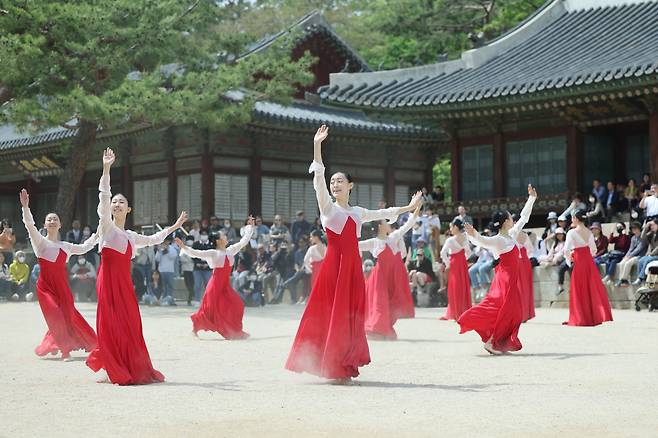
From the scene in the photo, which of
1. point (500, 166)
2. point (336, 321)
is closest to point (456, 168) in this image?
point (500, 166)

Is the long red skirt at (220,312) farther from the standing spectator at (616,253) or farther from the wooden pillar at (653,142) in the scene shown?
the wooden pillar at (653,142)

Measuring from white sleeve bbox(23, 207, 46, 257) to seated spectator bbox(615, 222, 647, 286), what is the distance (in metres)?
11.4

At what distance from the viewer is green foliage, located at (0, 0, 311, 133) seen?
71.5ft

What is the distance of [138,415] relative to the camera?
7566 mm

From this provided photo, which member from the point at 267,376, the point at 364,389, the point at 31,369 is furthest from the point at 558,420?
the point at 31,369

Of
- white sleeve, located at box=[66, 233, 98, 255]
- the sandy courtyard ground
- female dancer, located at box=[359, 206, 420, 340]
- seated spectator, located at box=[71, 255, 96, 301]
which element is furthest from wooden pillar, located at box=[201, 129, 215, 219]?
white sleeve, located at box=[66, 233, 98, 255]

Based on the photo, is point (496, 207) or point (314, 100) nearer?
point (496, 207)

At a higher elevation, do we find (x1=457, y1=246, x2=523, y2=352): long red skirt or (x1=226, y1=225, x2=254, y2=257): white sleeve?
(x1=226, y1=225, x2=254, y2=257): white sleeve

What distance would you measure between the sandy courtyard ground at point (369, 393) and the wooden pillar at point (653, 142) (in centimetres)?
Answer: 940

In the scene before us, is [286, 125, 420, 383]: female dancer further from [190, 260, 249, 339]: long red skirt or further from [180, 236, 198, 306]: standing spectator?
[180, 236, 198, 306]: standing spectator

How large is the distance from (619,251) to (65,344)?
1186 centimetres

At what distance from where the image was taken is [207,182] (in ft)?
93.2

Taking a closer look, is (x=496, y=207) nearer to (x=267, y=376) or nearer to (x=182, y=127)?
(x=182, y=127)

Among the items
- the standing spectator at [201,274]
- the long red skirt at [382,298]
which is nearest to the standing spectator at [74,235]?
the standing spectator at [201,274]
